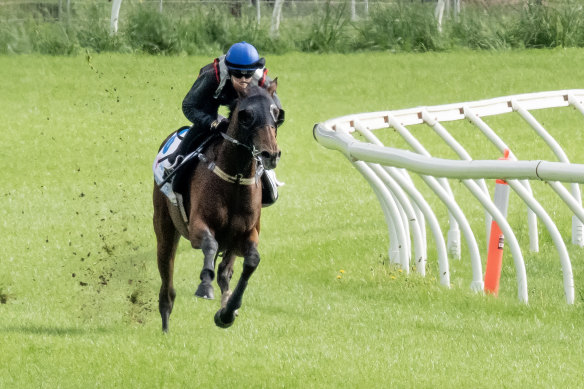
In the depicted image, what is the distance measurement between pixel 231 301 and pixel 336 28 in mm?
19154

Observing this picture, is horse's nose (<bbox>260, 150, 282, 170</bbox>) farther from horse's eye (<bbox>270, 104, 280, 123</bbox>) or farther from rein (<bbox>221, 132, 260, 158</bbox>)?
horse's eye (<bbox>270, 104, 280, 123</bbox>)

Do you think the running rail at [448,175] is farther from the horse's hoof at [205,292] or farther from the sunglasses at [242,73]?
the horse's hoof at [205,292]

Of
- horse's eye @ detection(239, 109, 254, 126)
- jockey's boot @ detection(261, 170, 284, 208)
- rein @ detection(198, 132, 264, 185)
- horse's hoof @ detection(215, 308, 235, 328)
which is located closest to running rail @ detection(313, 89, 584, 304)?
jockey's boot @ detection(261, 170, 284, 208)

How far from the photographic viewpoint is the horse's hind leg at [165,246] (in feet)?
29.3

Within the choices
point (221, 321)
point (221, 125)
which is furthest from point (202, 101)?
point (221, 321)

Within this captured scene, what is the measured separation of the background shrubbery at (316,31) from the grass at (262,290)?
3846 millimetres

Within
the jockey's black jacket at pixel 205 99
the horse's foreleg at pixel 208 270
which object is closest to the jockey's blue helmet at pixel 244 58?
the jockey's black jacket at pixel 205 99

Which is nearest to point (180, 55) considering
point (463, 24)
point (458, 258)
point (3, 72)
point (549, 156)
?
point (3, 72)

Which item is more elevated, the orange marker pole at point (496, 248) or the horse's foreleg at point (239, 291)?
the horse's foreleg at point (239, 291)

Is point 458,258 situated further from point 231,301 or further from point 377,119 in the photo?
point 231,301

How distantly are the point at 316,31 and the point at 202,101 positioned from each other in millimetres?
18517

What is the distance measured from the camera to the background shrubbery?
25.1 meters

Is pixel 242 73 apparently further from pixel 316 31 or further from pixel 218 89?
pixel 316 31

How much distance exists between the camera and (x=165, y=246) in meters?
9.13
